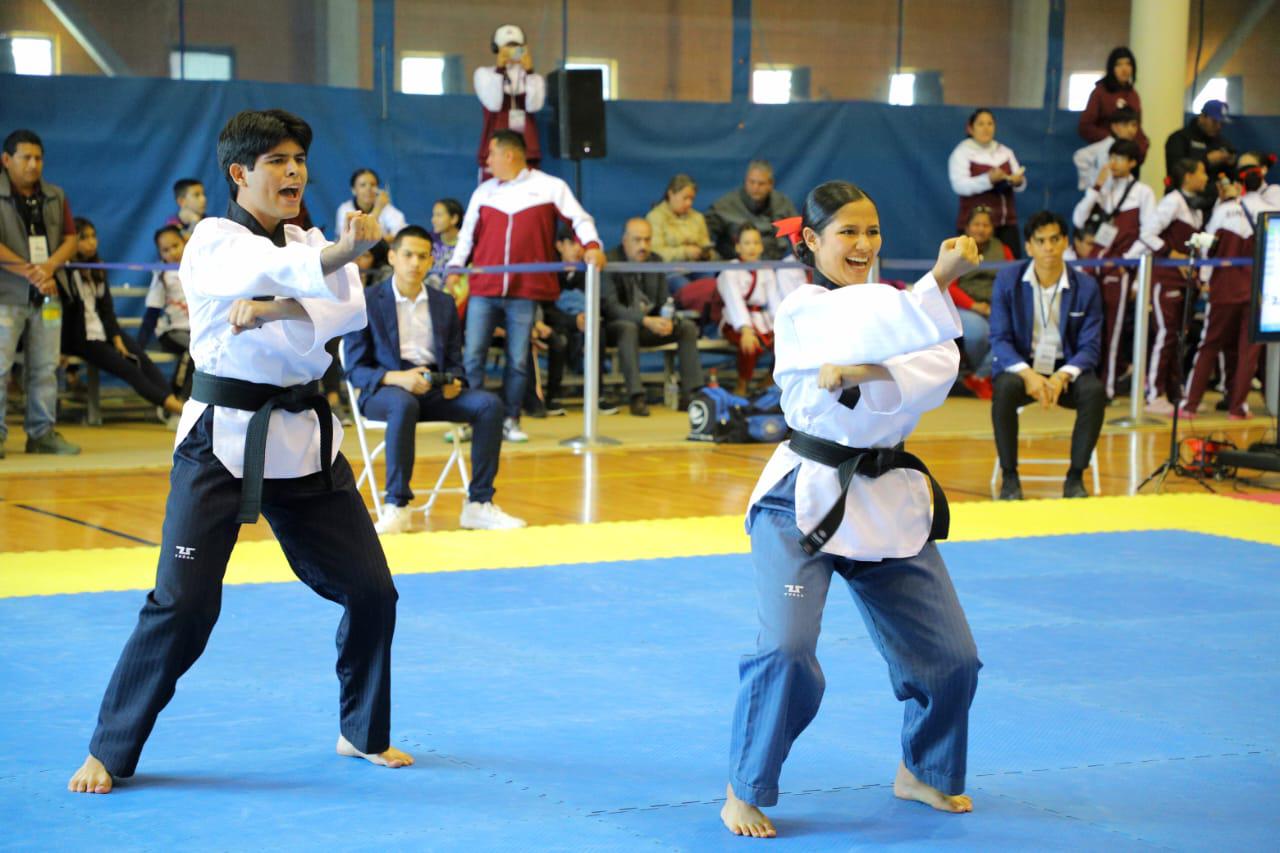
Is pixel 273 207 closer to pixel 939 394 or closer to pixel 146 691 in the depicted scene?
pixel 146 691

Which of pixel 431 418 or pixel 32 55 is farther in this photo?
pixel 32 55

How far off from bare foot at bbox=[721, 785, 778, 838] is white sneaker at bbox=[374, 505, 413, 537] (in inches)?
127

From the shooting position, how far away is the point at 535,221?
8.63m

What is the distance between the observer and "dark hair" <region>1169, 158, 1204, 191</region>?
10.5 meters

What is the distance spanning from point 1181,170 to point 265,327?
29.0 ft

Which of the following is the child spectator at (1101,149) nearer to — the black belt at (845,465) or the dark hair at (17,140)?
the dark hair at (17,140)

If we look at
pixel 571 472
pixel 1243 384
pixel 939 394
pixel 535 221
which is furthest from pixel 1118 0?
pixel 939 394

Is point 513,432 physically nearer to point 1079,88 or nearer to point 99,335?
point 99,335

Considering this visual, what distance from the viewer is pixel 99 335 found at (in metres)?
8.56

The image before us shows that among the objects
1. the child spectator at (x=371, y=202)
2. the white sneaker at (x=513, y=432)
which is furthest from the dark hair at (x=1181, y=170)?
the child spectator at (x=371, y=202)

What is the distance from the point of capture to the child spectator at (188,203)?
9.55 meters

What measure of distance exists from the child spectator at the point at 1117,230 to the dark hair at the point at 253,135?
341 inches

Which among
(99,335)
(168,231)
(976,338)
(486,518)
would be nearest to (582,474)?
(486,518)

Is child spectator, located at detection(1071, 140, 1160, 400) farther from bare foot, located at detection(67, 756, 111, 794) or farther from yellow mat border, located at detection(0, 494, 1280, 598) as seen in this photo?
bare foot, located at detection(67, 756, 111, 794)
